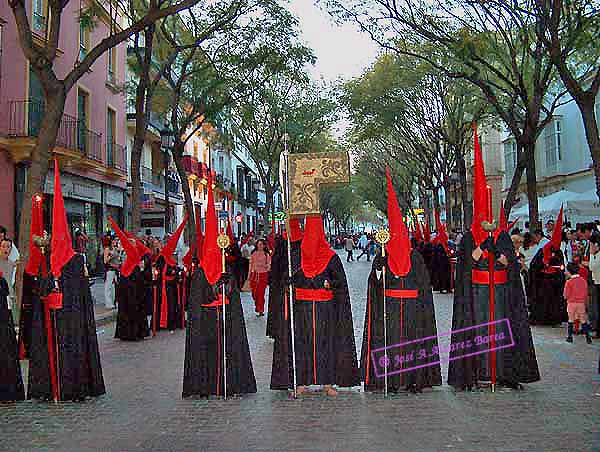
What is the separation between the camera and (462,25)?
17.3 m

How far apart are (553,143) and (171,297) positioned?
29.8m

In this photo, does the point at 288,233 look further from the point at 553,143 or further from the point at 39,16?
the point at 553,143

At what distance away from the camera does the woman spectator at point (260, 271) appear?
15.5 meters

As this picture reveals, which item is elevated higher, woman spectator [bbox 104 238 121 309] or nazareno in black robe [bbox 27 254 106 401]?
woman spectator [bbox 104 238 121 309]

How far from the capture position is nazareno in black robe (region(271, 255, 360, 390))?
8078mm

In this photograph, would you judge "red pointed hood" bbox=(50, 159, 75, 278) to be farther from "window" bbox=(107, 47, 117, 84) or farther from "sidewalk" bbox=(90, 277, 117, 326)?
"window" bbox=(107, 47, 117, 84)

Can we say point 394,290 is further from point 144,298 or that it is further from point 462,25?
point 462,25

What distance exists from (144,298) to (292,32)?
1062 centimetres

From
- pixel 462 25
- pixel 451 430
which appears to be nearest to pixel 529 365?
pixel 451 430

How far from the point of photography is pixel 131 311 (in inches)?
502

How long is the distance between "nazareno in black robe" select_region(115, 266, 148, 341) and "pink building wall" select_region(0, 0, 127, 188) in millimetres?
7537

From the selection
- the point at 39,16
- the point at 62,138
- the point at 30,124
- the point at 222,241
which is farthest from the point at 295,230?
the point at 62,138

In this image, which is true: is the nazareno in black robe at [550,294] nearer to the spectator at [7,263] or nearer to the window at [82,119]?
the spectator at [7,263]

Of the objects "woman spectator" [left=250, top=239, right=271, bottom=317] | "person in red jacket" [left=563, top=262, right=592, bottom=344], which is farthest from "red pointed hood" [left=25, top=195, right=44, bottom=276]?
"person in red jacket" [left=563, top=262, right=592, bottom=344]
